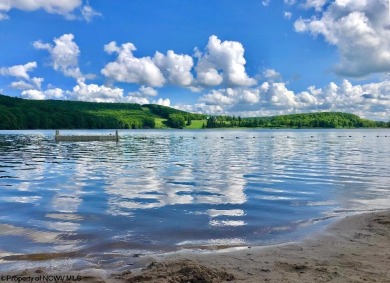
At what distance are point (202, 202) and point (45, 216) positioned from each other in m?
6.89

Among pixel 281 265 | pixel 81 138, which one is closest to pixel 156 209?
A: pixel 281 265

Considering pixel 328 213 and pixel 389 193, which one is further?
pixel 389 193

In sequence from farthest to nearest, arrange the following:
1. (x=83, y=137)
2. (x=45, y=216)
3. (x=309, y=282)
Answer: (x=83, y=137)
(x=45, y=216)
(x=309, y=282)

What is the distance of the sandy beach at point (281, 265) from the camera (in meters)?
7.78

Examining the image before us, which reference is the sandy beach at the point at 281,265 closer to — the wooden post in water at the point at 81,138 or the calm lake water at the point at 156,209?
the calm lake water at the point at 156,209

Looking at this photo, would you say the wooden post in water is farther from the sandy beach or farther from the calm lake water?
the sandy beach

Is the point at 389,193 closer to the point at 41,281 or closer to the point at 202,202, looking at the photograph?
the point at 202,202

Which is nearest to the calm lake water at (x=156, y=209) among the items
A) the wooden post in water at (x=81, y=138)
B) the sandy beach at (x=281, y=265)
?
the sandy beach at (x=281, y=265)

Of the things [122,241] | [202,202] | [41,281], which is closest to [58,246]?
[122,241]

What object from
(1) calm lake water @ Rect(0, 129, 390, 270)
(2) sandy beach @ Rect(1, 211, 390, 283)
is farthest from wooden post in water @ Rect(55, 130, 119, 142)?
(2) sandy beach @ Rect(1, 211, 390, 283)

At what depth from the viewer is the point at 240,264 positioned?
28.9 ft

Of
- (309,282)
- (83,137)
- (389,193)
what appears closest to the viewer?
(309,282)

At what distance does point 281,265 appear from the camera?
869 cm

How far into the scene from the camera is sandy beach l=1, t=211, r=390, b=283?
778 cm
